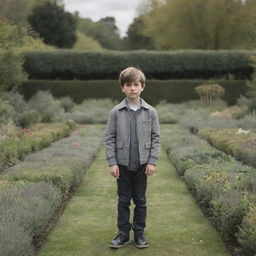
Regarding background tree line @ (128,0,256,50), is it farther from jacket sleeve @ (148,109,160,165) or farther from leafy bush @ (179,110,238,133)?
jacket sleeve @ (148,109,160,165)

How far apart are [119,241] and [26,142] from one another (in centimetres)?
536

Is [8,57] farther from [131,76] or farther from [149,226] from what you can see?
[131,76]

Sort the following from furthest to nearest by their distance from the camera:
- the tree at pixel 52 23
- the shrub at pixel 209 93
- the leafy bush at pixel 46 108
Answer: the tree at pixel 52 23, the shrub at pixel 209 93, the leafy bush at pixel 46 108

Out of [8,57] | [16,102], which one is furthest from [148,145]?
[8,57]

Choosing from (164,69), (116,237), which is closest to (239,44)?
(164,69)

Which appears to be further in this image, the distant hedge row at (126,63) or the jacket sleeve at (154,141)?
the distant hedge row at (126,63)

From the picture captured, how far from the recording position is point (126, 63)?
24219 millimetres

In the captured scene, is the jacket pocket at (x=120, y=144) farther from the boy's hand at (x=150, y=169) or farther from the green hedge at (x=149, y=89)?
the green hedge at (x=149, y=89)

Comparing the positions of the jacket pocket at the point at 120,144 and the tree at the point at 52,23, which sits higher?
the tree at the point at 52,23

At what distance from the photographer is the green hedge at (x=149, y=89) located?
925 inches

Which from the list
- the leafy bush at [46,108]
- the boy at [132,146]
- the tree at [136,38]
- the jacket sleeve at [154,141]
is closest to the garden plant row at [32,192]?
the boy at [132,146]

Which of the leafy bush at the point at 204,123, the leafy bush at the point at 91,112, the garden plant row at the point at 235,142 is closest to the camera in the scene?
the garden plant row at the point at 235,142

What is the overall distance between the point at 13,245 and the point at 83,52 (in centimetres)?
2125

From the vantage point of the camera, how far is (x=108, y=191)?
718cm
